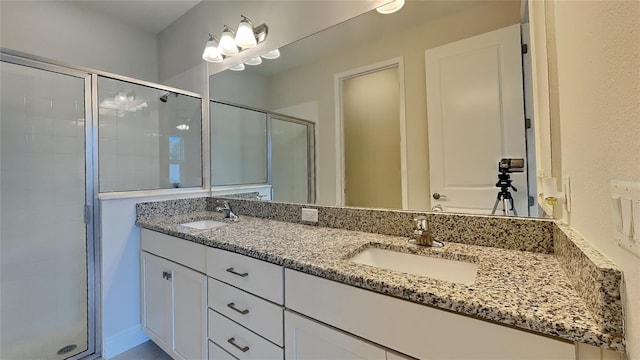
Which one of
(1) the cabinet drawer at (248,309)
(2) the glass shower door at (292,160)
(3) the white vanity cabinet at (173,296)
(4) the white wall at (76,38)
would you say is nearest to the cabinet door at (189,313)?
(3) the white vanity cabinet at (173,296)

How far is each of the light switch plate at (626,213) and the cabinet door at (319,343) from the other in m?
0.58

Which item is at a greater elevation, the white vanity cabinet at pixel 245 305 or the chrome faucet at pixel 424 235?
the chrome faucet at pixel 424 235

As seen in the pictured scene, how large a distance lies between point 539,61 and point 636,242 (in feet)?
2.77

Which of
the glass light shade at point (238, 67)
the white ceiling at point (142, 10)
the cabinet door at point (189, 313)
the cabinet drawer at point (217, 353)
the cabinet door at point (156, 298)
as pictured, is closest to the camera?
the cabinet drawer at point (217, 353)

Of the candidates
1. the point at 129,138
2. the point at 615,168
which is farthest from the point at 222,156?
the point at 615,168

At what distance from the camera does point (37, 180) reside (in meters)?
1.86

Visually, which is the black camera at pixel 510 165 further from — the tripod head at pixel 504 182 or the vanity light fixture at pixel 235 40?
the vanity light fixture at pixel 235 40

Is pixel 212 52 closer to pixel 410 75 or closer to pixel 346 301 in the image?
pixel 410 75

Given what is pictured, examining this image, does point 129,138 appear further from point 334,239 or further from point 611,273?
point 611,273

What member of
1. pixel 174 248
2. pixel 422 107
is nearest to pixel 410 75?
pixel 422 107

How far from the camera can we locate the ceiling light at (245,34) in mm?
1916

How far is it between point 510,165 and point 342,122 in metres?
0.84

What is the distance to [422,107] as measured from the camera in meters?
1.31

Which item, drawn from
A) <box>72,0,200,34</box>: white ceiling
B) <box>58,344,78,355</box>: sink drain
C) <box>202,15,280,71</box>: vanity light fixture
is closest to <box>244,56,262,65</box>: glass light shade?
<box>202,15,280,71</box>: vanity light fixture
